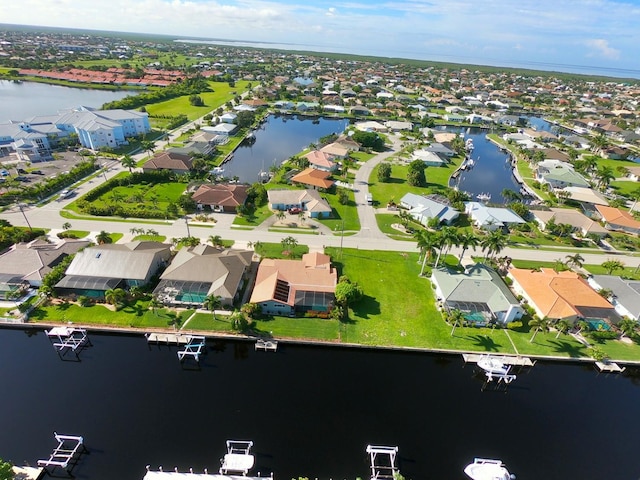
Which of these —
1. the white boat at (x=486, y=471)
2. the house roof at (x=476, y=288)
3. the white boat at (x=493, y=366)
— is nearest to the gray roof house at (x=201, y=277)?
the house roof at (x=476, y=288)

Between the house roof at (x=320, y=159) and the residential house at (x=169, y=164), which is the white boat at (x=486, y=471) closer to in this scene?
the house roof at (x=320, y=159)

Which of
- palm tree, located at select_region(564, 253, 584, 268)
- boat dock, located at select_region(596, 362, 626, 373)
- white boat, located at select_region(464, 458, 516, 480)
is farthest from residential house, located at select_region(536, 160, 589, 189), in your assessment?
white boat, located at select_region(464, 458, 516, 480)

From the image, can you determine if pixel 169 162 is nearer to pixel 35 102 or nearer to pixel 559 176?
pixel 559 176

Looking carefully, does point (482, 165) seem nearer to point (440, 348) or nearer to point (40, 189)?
point (440, 348)

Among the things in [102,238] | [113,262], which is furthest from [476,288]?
[102,238]

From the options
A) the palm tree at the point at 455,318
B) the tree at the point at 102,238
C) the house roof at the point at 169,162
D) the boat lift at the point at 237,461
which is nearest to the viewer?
the boat lift at the point at 237,461
